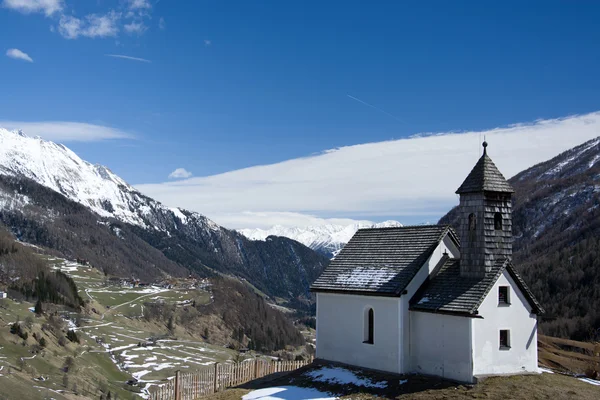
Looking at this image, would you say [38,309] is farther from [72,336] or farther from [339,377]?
[339,377]

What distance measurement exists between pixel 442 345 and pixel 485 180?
9.55m

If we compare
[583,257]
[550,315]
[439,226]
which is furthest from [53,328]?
[439,226]

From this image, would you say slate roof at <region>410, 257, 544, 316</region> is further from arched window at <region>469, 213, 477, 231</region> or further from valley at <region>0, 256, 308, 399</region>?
valley at <region>0, 256, 308, 399</region>

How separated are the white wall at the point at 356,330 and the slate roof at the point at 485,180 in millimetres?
7708

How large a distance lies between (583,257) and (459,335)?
466ft

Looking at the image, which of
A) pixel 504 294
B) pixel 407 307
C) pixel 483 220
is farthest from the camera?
pixel 407 307

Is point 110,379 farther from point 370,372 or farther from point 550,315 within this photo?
point 370,372

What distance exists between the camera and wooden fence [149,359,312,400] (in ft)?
105

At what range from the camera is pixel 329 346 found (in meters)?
37.2

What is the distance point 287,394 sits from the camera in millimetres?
31047

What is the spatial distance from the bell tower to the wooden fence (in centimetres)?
1506

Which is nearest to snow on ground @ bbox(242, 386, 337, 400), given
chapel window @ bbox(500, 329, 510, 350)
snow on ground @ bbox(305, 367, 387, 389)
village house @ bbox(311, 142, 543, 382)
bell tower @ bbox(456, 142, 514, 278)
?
snow on ground @ bbox(305, 367, 387, 389)

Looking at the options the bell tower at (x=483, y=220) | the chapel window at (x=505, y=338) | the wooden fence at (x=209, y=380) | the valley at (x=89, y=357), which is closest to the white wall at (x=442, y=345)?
the chapel window at (x=505, y=338)

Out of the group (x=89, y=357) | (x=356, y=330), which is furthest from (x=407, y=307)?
(x=89, y=357)
